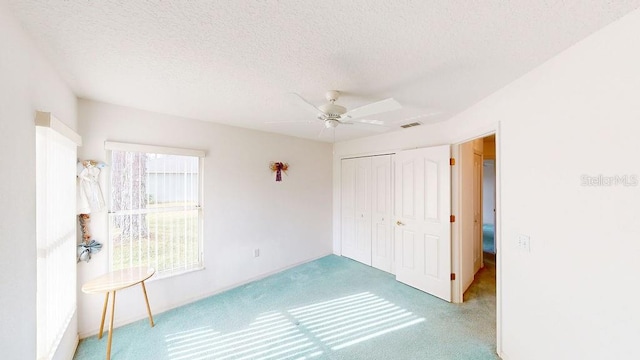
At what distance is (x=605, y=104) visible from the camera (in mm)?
1207

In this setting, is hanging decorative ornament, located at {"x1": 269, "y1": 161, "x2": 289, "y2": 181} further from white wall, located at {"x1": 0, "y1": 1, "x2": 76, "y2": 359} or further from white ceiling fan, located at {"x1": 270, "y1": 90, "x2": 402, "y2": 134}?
white wall, located at {"x1": 0, "y1": 1, "x2": 76, "y2": 359}

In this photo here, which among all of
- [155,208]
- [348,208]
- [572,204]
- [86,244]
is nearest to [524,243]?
[572,204]

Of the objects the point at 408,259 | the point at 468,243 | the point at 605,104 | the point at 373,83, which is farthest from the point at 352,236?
the point at 605,104

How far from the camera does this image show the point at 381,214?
3.96 metres

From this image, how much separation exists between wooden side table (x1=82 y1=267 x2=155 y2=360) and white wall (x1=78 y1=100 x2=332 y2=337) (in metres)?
0.21

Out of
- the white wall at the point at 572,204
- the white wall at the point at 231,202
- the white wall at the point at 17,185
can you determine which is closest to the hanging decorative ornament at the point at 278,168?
the white wall at the point at 231,202

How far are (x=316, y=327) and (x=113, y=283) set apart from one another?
198 centimetres

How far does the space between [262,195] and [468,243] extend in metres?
3.16

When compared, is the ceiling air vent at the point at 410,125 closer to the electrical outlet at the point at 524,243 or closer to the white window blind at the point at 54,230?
the electrical outlet at the point at 524,243

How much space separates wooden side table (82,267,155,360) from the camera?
6.39 ft

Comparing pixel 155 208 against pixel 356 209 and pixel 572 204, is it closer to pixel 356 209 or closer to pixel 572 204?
pixel 356 209

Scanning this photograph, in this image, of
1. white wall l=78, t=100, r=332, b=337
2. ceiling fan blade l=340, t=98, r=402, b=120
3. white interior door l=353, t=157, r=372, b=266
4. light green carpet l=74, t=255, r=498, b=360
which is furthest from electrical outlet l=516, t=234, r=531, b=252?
white wall l=78, t=100, r=332, b=337

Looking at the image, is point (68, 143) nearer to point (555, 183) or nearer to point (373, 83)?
point (373, 83)

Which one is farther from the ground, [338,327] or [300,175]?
[300,175]
